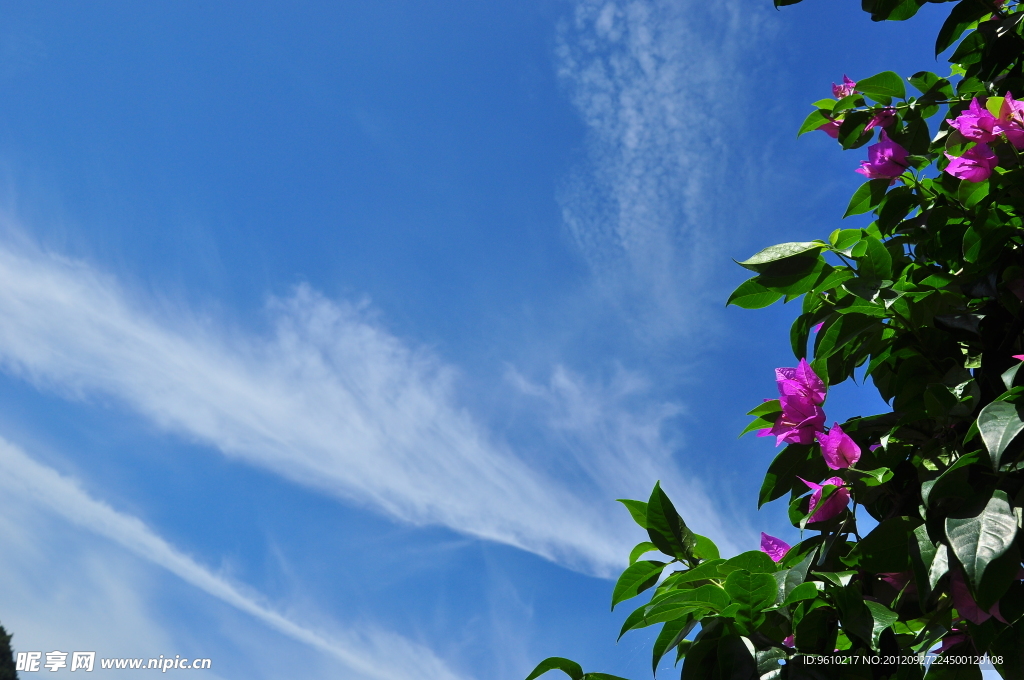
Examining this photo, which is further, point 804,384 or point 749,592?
point 804,384

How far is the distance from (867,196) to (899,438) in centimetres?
51

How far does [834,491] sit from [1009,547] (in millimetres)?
254

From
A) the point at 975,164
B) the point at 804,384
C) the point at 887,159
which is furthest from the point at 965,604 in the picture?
the point at 887,159

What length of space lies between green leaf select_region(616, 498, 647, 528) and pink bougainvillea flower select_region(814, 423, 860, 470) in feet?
0.96

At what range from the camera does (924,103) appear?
1256mm

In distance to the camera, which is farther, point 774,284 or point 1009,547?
point 774,284

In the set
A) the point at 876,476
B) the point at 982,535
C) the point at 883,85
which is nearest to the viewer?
the point at 982,535

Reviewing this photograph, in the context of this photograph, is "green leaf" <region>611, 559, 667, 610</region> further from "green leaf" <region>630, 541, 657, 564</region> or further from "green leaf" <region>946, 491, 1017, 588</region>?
"green leaf" <region>946, 491, 1017, 588</region>

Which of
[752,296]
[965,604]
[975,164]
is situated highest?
[975,164]

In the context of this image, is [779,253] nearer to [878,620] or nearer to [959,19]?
[878,620]

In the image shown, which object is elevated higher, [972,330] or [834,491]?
[972,330]

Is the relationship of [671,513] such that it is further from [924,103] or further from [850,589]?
[924,103]

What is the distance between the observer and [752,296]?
44.1 inches

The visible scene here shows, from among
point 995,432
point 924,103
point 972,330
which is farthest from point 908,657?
point 924,103
